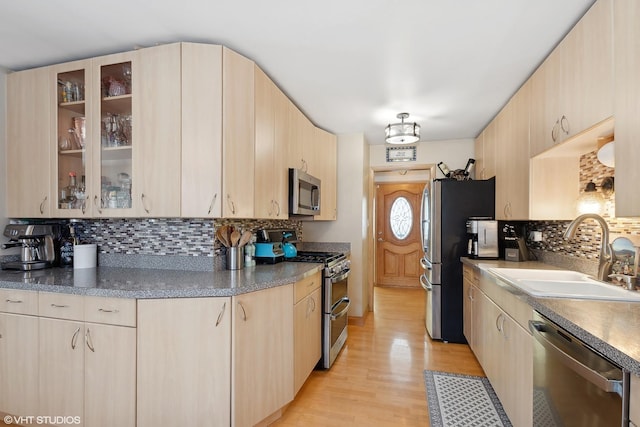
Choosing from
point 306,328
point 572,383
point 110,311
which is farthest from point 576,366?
point 110,311

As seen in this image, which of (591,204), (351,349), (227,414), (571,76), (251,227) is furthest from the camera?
(351,349)

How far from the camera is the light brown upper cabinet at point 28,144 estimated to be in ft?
7.06

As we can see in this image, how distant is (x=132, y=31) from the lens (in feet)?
5.92

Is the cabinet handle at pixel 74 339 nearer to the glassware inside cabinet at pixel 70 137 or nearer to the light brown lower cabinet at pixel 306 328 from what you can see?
the glassware inside cabinet at pixel 70 137

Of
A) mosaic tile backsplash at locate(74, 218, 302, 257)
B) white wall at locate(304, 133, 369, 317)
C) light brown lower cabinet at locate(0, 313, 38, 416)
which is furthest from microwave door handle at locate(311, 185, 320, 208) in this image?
light brown lower cabinet at locate(0, 313, 38, 416)

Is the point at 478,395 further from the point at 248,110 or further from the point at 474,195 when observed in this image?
the point at 248,110

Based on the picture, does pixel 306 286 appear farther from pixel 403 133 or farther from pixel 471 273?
pixel 403 133

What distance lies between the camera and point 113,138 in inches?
80.0

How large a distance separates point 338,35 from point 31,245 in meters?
2.50

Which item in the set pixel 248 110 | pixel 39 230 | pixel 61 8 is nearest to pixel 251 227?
pixel 248 110

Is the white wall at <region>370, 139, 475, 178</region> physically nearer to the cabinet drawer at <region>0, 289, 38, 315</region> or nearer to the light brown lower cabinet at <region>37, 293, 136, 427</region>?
the light brown lower cabinet at <region>37, 293, 136, 427</region>

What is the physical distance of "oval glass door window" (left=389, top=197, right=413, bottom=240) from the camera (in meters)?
5.74

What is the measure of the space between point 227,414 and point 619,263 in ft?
7.37

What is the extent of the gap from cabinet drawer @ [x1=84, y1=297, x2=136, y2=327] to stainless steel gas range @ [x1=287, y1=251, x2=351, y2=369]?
4.44 feet
